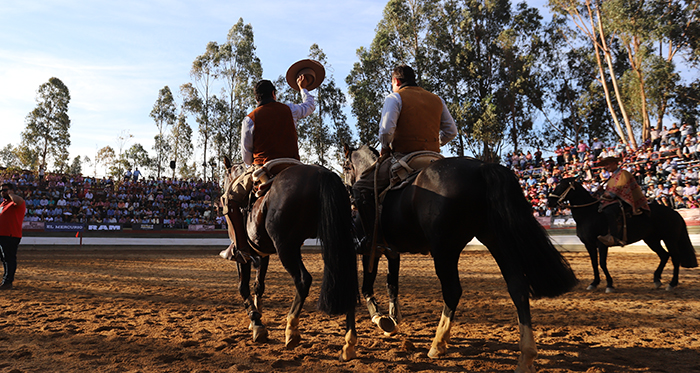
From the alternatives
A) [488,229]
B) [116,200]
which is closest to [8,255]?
[488,229]

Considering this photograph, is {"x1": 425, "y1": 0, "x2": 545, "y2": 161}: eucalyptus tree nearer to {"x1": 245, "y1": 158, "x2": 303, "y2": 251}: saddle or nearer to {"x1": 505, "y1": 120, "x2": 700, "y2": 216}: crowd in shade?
{"x1": 505, "y1": 120, "x2": 700, "y2": 216}: crowd in shade

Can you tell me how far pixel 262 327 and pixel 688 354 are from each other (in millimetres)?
3782

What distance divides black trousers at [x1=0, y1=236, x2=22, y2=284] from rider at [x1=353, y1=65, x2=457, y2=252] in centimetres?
709

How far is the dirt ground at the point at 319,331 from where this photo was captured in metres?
3.45

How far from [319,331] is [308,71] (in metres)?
Answer: 2.97

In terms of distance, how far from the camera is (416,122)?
14.1 feet

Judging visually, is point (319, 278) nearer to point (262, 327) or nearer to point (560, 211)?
point (262, 327)

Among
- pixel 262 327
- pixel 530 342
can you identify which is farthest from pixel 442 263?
pixel 262 327

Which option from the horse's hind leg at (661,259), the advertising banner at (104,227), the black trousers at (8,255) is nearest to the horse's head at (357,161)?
the horse's hind leg at (661,259)

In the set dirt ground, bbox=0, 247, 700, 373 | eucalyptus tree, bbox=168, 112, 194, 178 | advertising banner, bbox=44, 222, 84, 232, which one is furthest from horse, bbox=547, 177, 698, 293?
eucalyptus tree, bbox=168, 112, 194, 178

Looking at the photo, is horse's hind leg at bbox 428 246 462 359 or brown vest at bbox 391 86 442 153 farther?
brown vest at bbox 391 86 442 153

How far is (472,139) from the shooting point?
Answer: 1166 inches

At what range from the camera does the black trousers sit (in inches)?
301

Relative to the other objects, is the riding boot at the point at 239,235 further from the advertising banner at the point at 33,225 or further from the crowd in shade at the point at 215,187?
the advertising banner at the point at 33,225
